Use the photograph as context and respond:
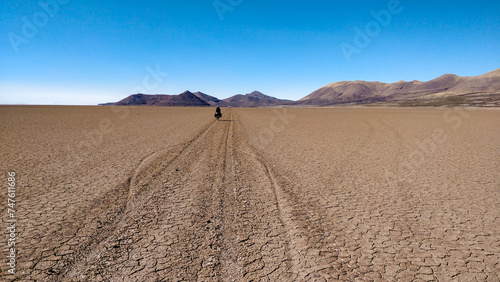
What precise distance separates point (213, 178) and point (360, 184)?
398cm

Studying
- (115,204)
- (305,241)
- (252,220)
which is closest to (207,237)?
(252,220)

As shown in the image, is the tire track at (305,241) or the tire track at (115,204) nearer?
the tire track at (305,241)

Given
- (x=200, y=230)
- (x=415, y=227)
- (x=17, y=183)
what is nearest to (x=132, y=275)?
(x=200, y=230)

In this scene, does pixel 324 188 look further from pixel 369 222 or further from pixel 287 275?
pixel 287 275

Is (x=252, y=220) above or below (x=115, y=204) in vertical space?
below

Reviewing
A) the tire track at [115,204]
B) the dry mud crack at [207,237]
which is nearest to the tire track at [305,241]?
the dry mud crack at [207,237]

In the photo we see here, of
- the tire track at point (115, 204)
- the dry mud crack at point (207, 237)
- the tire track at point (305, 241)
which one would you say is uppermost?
the tire track at point (115, 204)

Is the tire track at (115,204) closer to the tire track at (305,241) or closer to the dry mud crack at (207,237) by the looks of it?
the dry mud crack at (207,237)

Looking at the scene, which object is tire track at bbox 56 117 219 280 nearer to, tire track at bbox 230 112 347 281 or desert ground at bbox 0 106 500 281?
desert ground at bbox 0 106 500 281

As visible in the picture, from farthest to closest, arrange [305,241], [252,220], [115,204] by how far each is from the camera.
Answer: [115,204] < [252,220] < [305,241]

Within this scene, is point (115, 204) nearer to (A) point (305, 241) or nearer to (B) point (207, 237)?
(B) point (207, 237)

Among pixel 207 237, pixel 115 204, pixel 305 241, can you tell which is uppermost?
pixel 115 204

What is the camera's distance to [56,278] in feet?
9.86

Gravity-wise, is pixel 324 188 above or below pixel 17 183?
below
